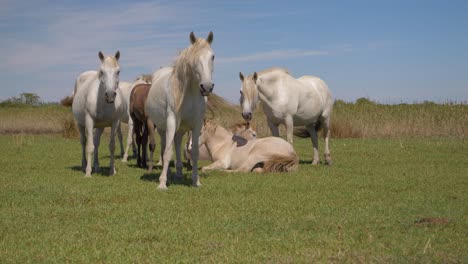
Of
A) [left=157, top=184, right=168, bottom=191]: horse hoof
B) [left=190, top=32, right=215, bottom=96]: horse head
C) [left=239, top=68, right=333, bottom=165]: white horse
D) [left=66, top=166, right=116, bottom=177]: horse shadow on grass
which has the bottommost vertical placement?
[left=66, top=166, right=116, bottom=177]: horse shadow on grass

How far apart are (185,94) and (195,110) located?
0.30 meters

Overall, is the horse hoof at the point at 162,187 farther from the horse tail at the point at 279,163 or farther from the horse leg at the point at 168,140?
the horse tail at the point at 279,163

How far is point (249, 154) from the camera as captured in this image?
10711 millimetres

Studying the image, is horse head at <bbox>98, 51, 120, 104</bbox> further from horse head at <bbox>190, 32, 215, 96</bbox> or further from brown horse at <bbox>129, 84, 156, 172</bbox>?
horse head at <bbox>190, 32, 215, 96</bbox>

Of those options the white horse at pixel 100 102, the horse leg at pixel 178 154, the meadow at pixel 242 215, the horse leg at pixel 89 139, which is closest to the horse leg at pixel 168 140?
the meadow at pixel 242 215

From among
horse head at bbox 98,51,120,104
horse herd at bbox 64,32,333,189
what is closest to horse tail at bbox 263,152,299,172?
horse herd at bbox 64,32,333,189

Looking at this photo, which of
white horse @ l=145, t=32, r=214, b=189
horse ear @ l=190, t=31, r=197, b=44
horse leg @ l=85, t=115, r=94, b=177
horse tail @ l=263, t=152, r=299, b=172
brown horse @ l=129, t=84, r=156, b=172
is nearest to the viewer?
white horse @ l=145, t=32, r=214, b=189

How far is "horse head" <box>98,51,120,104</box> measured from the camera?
9.30 m

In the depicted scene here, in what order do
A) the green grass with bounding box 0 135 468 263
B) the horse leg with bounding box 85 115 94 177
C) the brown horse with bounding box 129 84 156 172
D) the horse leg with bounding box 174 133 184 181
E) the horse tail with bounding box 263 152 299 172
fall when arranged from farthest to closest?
1. the brown horse with bounding box 129 84 156 172
2. the horse tail with bounding box 263 152 299 172
3. the horse leg with bounding box 85 115 94 177
4. the horse leg with bounding box 174 133 184 181
5. the green grass with bounding box 0 135 468 263

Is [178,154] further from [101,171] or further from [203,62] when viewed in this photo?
[101,171]

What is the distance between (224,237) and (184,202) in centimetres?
Answer: 204

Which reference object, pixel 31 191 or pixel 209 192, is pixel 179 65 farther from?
pixel 31 191

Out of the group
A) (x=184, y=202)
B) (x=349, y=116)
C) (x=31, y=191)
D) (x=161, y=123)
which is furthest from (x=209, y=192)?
(x=349, y=116)

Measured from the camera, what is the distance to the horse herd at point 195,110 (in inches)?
331
